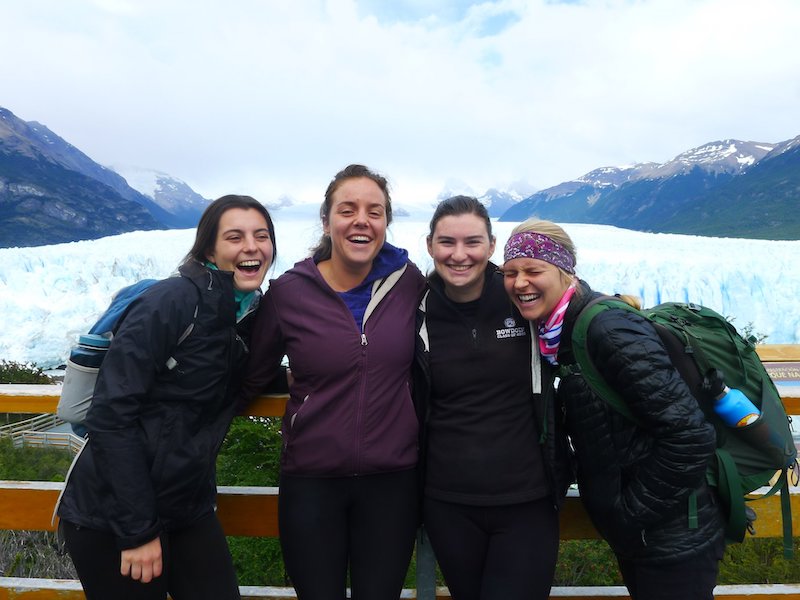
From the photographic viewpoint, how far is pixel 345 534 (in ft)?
6.40

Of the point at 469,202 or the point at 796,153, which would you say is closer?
the point at 469,202

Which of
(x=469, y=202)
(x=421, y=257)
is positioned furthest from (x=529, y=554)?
(x=421, y=257)

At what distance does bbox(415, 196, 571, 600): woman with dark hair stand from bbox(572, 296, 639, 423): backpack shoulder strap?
0.17 metres

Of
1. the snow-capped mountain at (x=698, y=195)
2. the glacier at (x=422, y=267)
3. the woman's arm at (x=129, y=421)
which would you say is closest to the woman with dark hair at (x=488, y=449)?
the woman's arm at (x=129, y=421)

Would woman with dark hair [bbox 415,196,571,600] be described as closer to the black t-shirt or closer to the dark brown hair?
the black t-shirt

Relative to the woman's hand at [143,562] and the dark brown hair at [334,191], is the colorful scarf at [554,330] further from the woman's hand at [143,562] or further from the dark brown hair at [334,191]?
the woman's hand at [143,562]

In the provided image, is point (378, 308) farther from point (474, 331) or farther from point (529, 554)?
point (529, 554)

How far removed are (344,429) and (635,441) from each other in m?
0.89

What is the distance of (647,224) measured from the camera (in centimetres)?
11131

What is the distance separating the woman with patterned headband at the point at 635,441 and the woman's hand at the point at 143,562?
4.25ft

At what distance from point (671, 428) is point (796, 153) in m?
126

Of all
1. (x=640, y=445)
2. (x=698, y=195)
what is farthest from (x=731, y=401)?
(x=698, y=195)

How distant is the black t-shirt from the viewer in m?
1.87

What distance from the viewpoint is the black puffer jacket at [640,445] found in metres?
1.61
